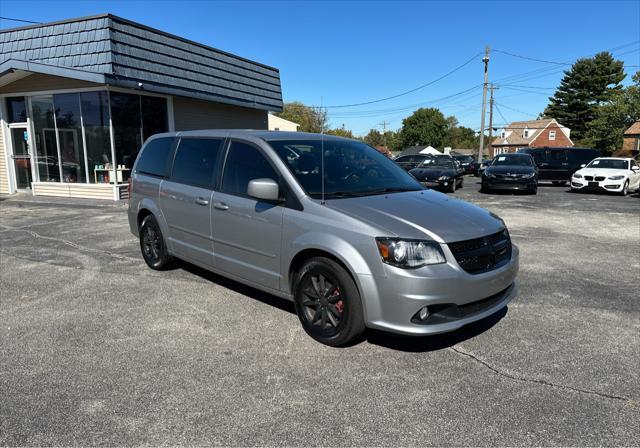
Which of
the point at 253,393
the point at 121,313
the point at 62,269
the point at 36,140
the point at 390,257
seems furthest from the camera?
the point at 36,140

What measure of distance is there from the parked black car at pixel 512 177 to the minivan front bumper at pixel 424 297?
14.0 m

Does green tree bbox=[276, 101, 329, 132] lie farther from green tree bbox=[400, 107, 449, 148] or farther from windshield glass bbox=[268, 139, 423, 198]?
windshield glass bbox=[268, 139, 423, 198]

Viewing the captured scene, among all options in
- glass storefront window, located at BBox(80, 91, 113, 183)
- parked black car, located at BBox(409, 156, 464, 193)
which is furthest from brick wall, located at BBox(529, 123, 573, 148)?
glass storefront window, located at BBox(80, 91, 113, 183)

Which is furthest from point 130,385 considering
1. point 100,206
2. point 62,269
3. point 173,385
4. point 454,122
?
point 454,122

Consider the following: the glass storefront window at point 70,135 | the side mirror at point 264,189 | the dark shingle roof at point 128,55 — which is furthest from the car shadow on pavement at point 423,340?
the glass storefront window at point 70,135

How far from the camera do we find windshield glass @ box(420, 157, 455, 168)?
59.9ft

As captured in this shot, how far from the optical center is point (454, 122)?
133 meters

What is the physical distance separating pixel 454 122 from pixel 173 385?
457 feet

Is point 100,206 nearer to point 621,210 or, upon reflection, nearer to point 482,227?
point 482,227

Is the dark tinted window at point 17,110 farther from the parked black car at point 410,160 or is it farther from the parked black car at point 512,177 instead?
the parked black car at point 512,177

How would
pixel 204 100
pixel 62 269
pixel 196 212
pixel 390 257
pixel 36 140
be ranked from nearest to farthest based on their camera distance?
pixel 390 257 < pixel 196 212 < pixel 62 269 < pixel 36 140 < pixel 204 100

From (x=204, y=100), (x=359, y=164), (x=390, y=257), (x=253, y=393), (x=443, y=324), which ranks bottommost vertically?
(x=253, y=393)

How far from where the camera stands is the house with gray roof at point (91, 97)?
1213 centimetres

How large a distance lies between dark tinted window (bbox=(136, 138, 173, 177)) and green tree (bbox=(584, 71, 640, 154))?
47.1m
